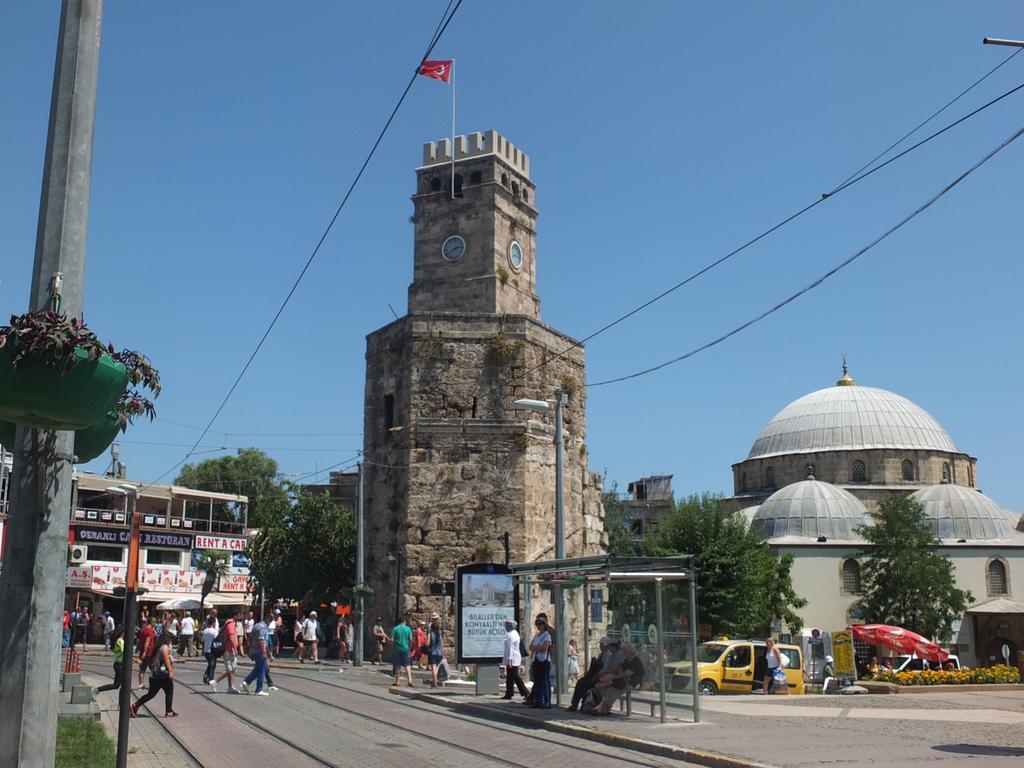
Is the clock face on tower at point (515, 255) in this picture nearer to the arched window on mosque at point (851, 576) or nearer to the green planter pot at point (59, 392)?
the green planter pot at point (59, 392)

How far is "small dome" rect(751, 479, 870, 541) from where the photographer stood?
57469 millimetres

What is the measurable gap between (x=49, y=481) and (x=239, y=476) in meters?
72.7

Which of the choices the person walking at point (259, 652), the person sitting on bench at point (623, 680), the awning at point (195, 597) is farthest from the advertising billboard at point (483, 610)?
the awning at point (195, 597)

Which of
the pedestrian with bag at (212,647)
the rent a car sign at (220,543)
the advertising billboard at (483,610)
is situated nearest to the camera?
the advertising billboard at (483,610)

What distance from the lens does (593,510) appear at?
33.7 meters

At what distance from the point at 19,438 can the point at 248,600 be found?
53393mm

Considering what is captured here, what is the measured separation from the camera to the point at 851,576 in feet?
183

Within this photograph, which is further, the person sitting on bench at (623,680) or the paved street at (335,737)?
the person sitting on bench at (623,680)

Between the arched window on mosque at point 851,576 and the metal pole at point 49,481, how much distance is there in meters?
55.9

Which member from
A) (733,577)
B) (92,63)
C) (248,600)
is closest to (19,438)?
(92,63)

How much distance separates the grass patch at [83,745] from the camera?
29.9ft

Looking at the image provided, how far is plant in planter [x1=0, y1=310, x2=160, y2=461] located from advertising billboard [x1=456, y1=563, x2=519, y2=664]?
570 inches

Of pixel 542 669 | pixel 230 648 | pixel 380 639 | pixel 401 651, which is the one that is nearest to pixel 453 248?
pixel 380 639

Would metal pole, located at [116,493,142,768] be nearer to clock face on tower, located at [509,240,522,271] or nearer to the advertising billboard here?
the advertising billboard
